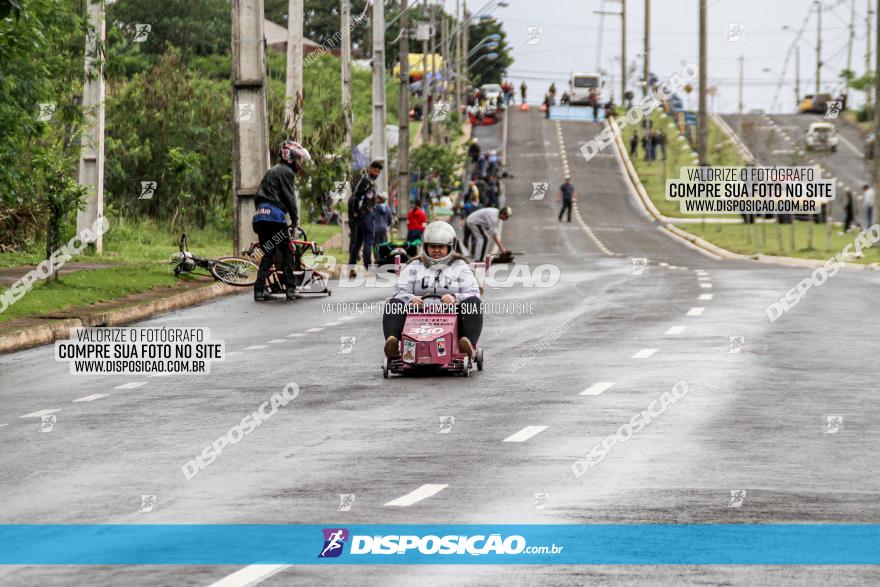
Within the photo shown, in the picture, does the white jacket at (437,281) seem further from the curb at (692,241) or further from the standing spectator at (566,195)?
the standing spectator at (566,195)

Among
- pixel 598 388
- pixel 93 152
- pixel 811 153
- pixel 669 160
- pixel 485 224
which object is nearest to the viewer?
pixel 598 388

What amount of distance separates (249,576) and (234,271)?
72.7 ft

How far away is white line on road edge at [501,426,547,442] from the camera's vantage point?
12.5m

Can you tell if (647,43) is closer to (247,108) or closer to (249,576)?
(247,108)

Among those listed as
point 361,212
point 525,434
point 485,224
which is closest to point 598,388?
point 525,434

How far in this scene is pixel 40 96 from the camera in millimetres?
27938

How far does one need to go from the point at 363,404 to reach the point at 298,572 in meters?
6.88

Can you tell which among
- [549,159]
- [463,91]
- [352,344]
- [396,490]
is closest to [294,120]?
[352,344]

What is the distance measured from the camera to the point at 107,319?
22594 millimetres

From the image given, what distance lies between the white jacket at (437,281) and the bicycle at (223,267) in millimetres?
12398

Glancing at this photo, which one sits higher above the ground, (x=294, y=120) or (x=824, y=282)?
(x=294, y=120)

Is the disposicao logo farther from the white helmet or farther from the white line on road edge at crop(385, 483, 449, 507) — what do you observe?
the white helmet

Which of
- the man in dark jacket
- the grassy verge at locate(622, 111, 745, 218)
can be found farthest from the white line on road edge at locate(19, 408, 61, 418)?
the grassy verge at locate(622, 111, 745, 218)

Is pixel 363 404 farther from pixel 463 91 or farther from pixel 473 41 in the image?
pixel 473 41
